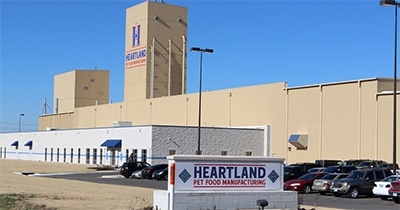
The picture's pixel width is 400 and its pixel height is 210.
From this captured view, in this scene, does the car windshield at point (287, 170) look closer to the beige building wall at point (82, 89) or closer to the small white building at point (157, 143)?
the small white building at point (157, 143)

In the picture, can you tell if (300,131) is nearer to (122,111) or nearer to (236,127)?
(236,127)

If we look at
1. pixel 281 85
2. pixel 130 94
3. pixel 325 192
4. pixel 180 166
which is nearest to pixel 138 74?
pixel 130 94

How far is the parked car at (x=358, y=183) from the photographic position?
33.2 metres

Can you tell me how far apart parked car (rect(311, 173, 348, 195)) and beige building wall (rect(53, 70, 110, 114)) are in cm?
7731

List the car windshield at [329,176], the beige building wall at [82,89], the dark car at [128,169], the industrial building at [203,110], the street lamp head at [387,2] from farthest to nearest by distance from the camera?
the beige building wall at [82,89], the industrial building at [203,110], the dark car at [128,169], the car windshield at [329,176], the street lamp head at [387,2]

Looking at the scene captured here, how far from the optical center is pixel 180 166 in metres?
21.4

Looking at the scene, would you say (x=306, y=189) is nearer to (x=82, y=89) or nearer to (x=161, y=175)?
(x=161, y=175)

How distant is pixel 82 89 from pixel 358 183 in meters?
82.6

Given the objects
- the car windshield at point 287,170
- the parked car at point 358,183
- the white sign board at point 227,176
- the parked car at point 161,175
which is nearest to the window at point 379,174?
the parked car at point 358,183

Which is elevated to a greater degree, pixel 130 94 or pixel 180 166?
pixel 130 94

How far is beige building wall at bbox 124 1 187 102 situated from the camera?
86.3 m

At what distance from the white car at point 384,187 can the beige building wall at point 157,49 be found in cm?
5671

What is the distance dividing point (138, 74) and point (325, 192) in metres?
56.9

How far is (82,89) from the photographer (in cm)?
11100
